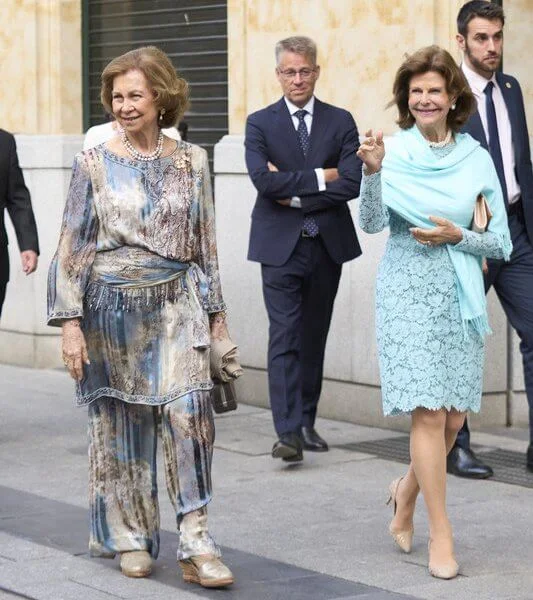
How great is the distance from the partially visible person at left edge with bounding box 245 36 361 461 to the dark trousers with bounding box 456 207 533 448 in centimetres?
87

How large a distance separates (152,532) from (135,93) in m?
1.58

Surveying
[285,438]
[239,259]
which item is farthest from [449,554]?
[239,259]

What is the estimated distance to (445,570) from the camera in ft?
20.6

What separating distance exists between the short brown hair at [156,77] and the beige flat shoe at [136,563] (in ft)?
5.15

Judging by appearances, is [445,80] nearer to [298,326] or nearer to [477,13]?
[477,13]

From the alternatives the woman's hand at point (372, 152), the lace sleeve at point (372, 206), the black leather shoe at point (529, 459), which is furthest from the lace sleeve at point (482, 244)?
the black leather shoe at point (529, 459)

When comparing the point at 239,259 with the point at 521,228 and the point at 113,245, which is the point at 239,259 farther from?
the point at 113,245

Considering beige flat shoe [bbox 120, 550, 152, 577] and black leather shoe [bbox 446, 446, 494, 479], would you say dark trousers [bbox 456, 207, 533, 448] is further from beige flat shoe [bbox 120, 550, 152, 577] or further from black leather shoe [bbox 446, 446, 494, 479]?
beige flat shoe [bbox 120, 550, 152, 577]

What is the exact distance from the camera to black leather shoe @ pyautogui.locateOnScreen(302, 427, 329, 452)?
8.98 meters

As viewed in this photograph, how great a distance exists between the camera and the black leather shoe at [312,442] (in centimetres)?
898

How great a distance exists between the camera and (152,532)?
6.47m

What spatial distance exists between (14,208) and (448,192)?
3.55 m

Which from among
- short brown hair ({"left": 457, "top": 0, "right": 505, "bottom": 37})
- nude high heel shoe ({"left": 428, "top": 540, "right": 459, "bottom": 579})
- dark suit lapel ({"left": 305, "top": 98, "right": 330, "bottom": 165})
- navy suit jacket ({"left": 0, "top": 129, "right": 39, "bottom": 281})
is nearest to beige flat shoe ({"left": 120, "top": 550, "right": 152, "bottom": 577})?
nude high heel shoe ({"left": 428, "top": 540, "right": 459, "bottom": 579})

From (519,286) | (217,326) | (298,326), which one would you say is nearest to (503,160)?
(519,286)
